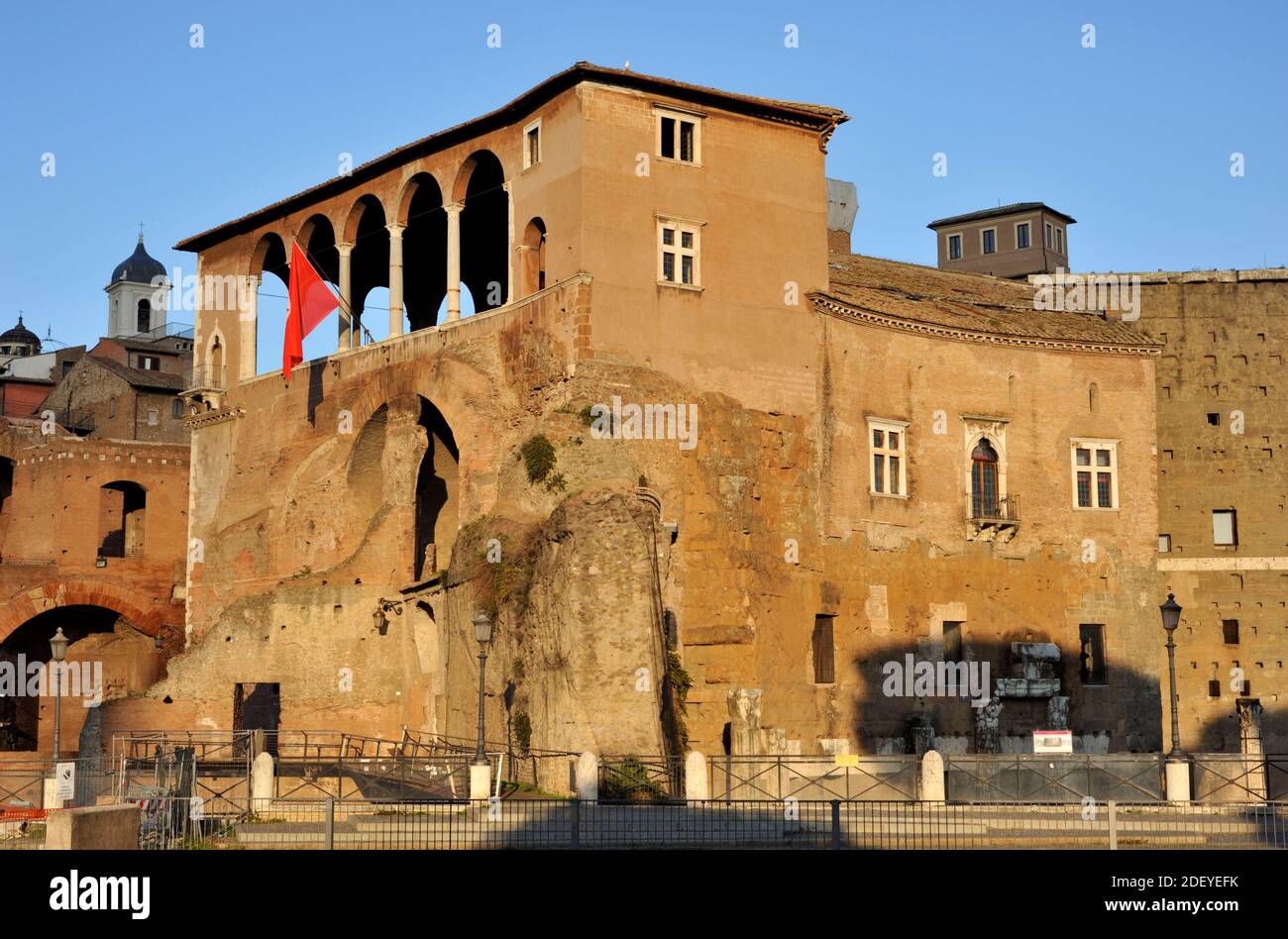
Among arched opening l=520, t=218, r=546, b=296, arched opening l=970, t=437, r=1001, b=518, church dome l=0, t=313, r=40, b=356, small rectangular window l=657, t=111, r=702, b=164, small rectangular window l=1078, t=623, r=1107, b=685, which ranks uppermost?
church dome l=0, t=313, r=40, b=356

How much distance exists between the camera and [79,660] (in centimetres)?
5478

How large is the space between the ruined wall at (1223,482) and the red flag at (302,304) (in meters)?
22.4

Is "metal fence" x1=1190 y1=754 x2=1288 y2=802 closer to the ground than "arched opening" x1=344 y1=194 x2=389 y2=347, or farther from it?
closer to the ground

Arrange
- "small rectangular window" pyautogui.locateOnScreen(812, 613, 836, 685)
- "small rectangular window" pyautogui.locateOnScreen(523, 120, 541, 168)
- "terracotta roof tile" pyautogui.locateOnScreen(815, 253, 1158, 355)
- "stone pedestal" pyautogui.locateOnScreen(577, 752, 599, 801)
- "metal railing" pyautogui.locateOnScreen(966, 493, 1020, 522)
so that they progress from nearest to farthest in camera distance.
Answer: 1. "stone pedestal" pyautogui.locateOnScreen(577, 752, 599, 801)
2. "small rectangular window" pyautogui.locateOnScreen(812, 613, 836, 685)
3. "small rectangular window" pyautogui.locateOnScreen(523, 120, 541, 168)
4. "terracotta roof tile" pyautogui.locateOnScreen(815, 253, 1158, 355)
5. "metal railing" pyautogui.locateOnScreen(966, 493, 1020, 522)

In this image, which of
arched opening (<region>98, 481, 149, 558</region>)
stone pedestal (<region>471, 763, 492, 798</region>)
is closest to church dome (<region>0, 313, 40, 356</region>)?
arched opening (<region>98, 481, 149, 558</region>)

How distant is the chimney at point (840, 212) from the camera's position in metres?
47.7

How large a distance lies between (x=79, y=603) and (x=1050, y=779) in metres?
35.8

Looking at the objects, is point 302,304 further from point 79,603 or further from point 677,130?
point 79,603

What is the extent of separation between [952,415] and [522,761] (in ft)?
52.4

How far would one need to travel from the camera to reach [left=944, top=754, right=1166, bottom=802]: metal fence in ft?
91.8

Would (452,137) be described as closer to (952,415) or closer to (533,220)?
(533,220)

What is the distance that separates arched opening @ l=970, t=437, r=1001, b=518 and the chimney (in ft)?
23.8

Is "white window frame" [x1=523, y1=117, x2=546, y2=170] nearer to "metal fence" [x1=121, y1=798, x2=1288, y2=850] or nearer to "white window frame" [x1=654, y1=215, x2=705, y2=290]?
"white window frame" [x1=654, y1=215, x2=705, y2=290]
